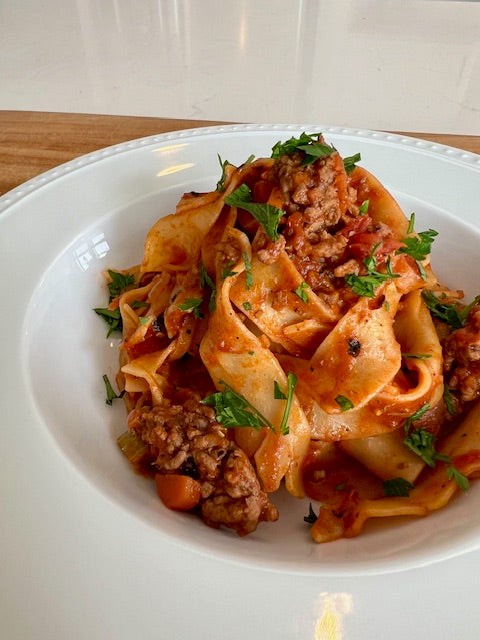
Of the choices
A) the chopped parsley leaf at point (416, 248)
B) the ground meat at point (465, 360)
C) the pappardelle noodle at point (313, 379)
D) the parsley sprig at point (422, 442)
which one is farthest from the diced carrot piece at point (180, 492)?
the chopped parsley leaf at point (416, 248)

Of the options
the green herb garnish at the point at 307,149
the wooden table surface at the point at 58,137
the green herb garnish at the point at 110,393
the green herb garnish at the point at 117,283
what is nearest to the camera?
the green herb garnish at the point at 307,149

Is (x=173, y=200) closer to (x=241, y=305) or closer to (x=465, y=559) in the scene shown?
(x=241, y=305)

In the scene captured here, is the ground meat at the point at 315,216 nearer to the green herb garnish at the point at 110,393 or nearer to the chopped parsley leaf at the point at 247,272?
the chopped parsley leaf at the point at 247,272

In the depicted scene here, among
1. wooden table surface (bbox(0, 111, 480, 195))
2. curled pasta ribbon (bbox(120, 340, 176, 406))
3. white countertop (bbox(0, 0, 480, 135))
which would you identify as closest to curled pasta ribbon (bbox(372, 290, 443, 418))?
curled pasta ribbon (bbox(120, 340, 176, 406))

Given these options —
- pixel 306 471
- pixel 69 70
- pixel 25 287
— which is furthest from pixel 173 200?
pixel 69 70

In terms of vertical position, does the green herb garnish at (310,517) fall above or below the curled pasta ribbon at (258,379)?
below

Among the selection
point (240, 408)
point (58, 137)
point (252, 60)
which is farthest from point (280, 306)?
point (252, 60)

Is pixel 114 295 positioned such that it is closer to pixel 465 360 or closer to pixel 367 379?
pixel 367 379
